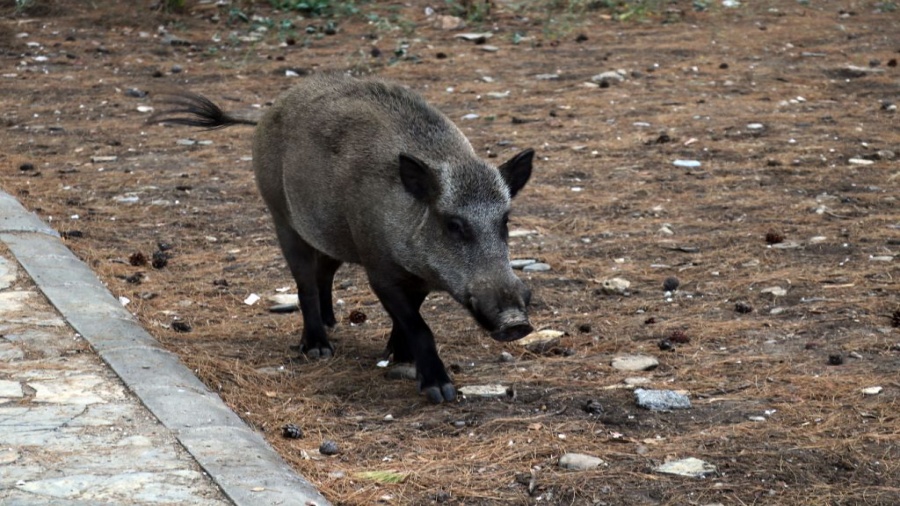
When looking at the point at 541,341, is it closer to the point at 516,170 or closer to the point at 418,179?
the point at 516,170

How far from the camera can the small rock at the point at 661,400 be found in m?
5.20

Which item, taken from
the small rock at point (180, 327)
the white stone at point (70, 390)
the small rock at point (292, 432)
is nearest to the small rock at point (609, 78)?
the small rock at point (180, 327)

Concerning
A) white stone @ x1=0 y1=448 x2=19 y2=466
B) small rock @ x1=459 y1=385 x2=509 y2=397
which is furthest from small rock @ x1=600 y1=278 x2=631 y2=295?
white stone @ x1=0 y1=448 x2=19 y2=466

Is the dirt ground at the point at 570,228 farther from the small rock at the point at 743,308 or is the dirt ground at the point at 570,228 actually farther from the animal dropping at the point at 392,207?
the animal dropping at the point at 392,207

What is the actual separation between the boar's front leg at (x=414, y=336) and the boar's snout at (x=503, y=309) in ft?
1.19

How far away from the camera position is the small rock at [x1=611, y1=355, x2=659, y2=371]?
18.9ft

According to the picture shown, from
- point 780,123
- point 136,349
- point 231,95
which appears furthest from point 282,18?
point 136,349

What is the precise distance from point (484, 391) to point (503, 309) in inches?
23.4

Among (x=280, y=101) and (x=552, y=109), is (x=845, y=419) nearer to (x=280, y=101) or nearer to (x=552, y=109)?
(x=280, y=101)

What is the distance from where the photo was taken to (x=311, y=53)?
13.6m

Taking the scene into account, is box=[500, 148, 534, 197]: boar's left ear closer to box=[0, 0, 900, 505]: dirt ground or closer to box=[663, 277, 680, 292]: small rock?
box=[0, 0, 900, 505]: dirt ground

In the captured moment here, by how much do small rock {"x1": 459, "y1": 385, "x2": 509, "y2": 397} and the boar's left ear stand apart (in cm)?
88

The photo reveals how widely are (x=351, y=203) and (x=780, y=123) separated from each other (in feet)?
19.0

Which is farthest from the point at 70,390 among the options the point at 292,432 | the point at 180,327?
the point at 180,327
